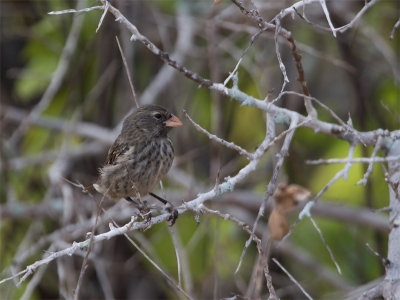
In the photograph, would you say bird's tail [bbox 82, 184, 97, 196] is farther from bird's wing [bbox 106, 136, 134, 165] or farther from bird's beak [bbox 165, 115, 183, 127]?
bird's beak [bbox 165, 115, 183, 127]

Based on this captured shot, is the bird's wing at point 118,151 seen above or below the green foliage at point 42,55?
below

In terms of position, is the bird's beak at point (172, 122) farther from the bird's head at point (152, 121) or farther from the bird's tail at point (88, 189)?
the bird's tail at point (88, 189)

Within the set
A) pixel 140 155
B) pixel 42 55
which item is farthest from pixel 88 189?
pixel 42 55

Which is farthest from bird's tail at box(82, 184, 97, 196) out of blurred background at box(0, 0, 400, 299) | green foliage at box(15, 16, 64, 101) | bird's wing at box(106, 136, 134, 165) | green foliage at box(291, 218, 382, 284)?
green foliage at box(291, 218, 382, 284)

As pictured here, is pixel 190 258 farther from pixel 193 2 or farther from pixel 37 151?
pixel 193 2

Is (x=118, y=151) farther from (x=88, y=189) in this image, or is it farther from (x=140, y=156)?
(x=88, y=189)

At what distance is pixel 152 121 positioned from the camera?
180 inches

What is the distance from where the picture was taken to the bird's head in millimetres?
4520

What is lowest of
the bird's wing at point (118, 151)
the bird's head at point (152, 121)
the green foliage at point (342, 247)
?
the green foliage at point (342, 247)

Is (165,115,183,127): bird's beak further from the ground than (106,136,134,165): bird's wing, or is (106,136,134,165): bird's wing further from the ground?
(165,115,183,127): bird's beak

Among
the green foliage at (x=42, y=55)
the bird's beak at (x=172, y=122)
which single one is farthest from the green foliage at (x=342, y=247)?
the green foliage at (x=42, y=55)

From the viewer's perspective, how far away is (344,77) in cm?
746

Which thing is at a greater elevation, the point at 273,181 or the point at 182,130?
the point at 273,181

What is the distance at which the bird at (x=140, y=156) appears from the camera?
4.23 metres
